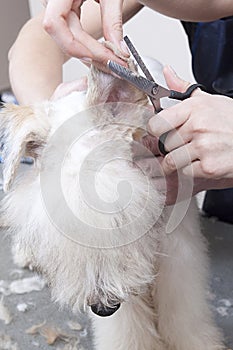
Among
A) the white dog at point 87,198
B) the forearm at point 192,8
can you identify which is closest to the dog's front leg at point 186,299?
the white dog at point 87,198

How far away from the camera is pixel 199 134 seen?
915 mm

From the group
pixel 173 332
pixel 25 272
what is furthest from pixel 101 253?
pixel 25 272

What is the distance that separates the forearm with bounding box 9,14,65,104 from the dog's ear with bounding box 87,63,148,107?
0.37 metres

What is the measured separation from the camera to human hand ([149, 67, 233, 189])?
3.00 feet

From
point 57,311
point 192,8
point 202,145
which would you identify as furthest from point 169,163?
point 57,311

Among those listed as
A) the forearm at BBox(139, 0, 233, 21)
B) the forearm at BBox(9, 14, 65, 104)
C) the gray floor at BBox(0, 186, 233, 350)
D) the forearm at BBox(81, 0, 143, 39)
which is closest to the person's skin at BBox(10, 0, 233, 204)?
the forearm at BBox(139, 0, 233, 21)

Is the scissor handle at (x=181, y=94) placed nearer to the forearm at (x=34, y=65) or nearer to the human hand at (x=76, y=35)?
the human hand at (x=76, y=35)

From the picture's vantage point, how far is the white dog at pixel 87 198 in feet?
2.96

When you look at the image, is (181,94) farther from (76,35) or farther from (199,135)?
(76,35)

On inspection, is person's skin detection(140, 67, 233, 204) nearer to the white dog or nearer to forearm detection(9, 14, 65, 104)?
the white dog

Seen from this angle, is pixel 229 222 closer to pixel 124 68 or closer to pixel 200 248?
pixel 200 248

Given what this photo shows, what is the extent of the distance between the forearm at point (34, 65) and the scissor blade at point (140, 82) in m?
0.44

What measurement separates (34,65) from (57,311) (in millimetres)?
583

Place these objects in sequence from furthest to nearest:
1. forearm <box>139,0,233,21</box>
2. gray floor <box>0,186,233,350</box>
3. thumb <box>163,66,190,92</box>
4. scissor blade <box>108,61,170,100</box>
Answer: gray floor <box>0,186,233,350</box>
forearm <box>139,0,233,21</box>
thumb <box>163,66,190,92</box>
scissor blade <box>108,61,170,100</box>
